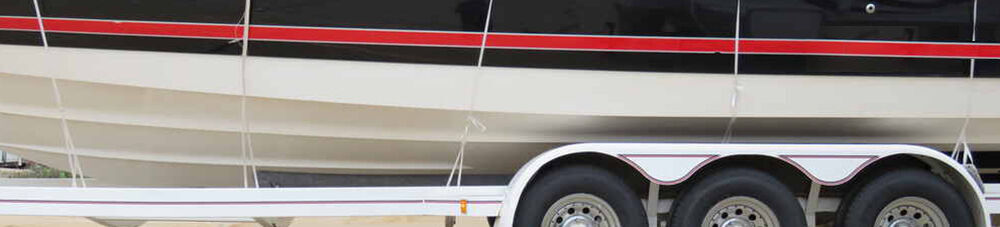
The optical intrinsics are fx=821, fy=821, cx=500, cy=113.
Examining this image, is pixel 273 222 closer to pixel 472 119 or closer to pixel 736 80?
pixel 472 119

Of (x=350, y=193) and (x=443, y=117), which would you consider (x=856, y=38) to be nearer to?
(x=443, y=117)

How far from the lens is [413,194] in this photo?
3.76 metres

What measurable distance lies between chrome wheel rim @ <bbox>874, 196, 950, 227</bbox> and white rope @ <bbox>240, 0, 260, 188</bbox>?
3.03 metres

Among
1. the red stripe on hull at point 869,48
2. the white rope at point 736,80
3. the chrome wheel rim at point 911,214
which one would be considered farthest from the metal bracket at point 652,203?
the chrome wheel rim at point 911,214

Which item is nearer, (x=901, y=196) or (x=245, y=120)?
(x=245, y=120)

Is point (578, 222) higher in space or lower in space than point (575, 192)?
lower

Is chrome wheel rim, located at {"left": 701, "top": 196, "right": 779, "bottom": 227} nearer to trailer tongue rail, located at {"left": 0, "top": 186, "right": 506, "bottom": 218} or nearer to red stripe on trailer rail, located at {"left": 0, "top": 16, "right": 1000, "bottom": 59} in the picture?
red stripe on trailer rail, located at {"left": 0, "top": 16, "right": 1000, "bottom": 59}

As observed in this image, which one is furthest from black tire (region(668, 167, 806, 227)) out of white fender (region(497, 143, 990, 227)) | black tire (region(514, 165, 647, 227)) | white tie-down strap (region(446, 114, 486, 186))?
white tie-down strap (region(446, 114, 486, 186))

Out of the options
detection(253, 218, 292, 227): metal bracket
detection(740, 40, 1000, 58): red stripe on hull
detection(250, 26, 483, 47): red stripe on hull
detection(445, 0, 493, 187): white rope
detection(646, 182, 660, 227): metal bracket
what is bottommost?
detection(253, 218, 292, 227): metal bracket

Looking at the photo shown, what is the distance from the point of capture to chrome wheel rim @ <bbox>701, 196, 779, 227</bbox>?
3869 mm

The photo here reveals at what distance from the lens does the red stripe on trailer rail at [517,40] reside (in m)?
3.66

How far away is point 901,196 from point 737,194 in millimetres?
834

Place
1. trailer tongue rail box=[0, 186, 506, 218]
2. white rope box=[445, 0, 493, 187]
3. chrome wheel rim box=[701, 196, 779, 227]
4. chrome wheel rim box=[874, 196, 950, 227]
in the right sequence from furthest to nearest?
chrome wheel rim box=[874, 196, 950, 227] → chrome wheel rim box=[701, 196, 779, 227] → white rope box=[445, 0, 493, 187] → trailer tongue rail box=[0, 186, 506, 218]

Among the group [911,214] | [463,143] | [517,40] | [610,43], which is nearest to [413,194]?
[463,143]
